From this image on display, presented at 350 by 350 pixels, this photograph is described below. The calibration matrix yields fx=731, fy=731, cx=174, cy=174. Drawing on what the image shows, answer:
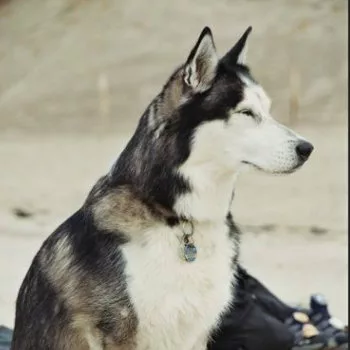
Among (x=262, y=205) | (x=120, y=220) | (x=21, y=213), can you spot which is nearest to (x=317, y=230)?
(x=262, y=205)

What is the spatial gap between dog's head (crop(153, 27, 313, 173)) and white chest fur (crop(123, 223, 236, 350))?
9.4 inches

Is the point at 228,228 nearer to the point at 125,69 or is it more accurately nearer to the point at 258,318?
the point at 258,318

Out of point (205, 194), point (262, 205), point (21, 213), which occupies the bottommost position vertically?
point (21, 213)

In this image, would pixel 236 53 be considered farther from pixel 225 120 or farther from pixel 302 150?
pixel 302 150

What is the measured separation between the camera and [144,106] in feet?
10.1

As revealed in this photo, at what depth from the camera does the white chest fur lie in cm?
194

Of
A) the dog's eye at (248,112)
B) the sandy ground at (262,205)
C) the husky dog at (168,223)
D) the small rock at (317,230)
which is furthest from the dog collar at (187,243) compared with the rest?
the small rock at (317,230)

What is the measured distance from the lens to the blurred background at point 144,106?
2986 millimetres

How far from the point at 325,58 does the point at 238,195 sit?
29.4 inches

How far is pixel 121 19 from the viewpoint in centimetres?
304

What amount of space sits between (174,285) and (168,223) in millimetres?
168

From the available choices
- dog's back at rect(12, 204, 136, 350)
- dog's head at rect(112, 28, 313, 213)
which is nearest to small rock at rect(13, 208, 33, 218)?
dog's back at rect(12, 204, 136, 350)

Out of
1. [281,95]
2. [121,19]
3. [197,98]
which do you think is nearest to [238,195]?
[281,95]

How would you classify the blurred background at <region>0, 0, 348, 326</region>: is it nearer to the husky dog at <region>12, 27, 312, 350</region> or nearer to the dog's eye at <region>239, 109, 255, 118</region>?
the husky dog at <region>12, 27, 312, 350</region>
